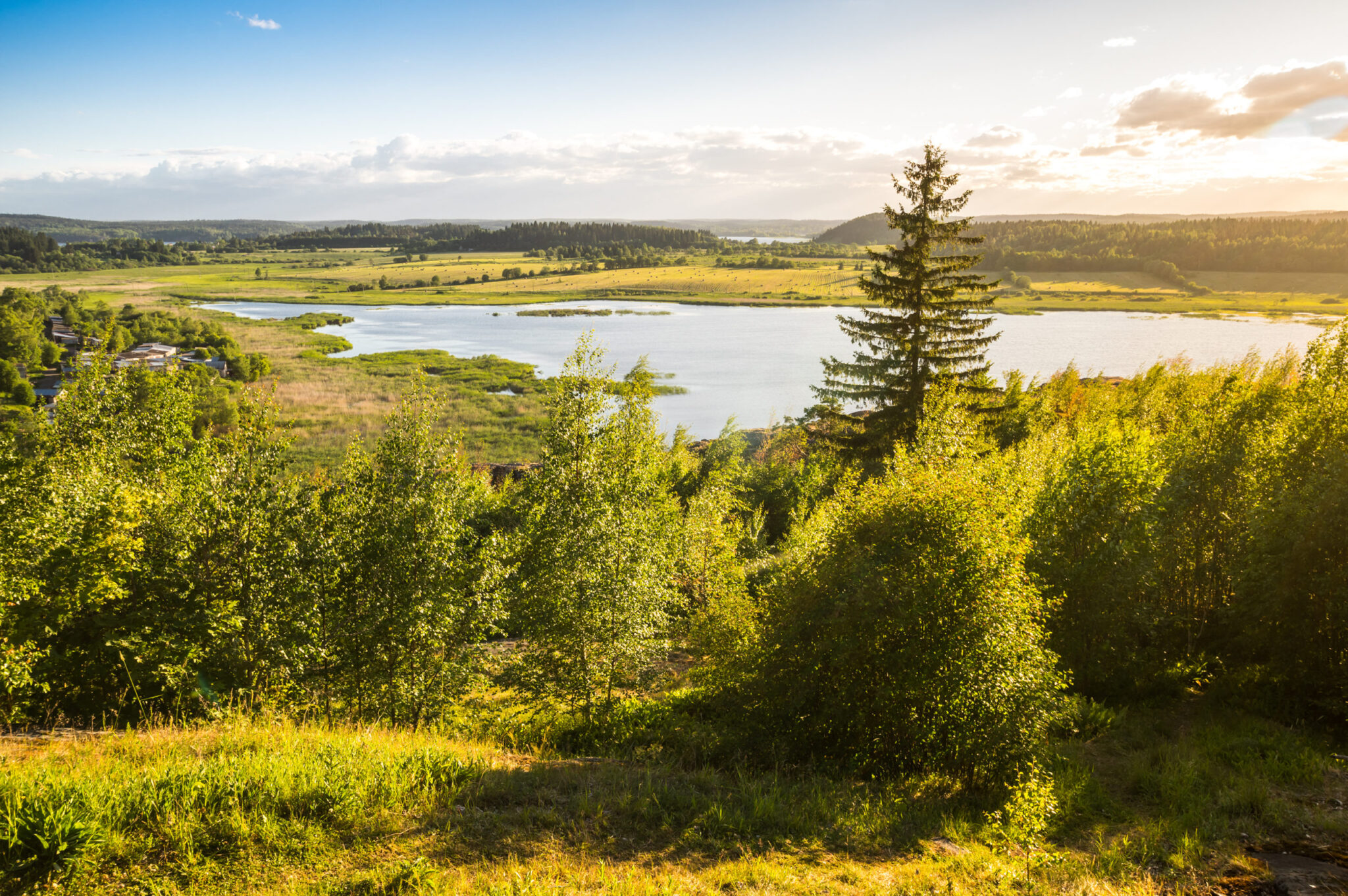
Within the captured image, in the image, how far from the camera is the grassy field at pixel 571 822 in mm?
7852

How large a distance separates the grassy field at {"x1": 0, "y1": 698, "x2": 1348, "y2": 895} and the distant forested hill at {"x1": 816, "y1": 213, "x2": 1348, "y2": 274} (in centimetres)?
12756

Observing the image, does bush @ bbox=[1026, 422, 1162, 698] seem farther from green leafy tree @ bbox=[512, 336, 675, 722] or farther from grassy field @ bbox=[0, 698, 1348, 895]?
green leafy tree @ bbox=[512, 336, 675, 722]

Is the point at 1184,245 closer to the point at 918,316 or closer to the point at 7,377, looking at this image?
the point at 918,316

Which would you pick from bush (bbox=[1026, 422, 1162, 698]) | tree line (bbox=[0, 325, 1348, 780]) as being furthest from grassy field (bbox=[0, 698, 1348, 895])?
bush (bbox=[1026, 422, 1162, 698])

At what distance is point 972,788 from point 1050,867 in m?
2.25

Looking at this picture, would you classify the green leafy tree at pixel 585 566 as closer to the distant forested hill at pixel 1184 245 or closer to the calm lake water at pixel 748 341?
the calm lake water at pixel 748 341

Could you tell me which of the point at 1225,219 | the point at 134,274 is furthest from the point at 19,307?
the point at 1225,219

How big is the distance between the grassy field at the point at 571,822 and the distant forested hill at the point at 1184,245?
419 feet

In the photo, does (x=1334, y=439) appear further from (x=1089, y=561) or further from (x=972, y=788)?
(x=972, y=788)

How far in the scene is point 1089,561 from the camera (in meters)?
16.2

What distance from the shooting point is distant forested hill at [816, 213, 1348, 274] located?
128000 mm

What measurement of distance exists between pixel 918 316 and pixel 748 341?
71.0 meters

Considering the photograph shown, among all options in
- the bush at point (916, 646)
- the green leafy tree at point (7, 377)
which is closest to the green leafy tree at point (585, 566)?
the bush at point (916, 646)

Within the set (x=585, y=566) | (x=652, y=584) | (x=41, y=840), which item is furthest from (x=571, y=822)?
(x=652, y=584)
